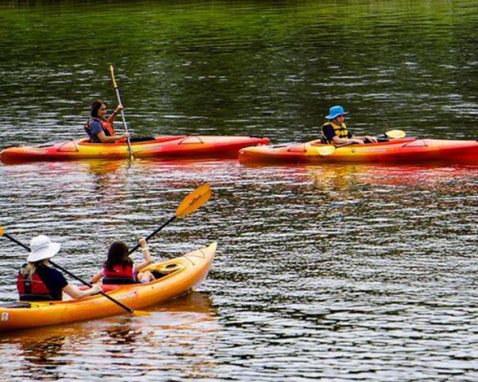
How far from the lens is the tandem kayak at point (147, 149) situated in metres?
26.7

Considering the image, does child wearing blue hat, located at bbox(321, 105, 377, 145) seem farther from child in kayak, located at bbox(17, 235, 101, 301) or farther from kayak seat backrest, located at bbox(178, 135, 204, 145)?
child in kayak, located at bbox(17, 235, 101, 301)

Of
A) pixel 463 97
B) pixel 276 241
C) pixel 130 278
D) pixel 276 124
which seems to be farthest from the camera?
pixel 463 97

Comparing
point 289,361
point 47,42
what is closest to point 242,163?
point 289,361

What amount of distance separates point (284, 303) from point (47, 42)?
37332mm

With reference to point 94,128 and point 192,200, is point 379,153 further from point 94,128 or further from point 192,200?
point 192,200

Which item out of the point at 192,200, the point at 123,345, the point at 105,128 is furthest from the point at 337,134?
the point at 123,345

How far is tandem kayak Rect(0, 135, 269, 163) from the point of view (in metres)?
26.7

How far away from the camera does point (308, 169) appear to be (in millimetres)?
25156

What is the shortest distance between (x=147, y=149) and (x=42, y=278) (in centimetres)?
1177

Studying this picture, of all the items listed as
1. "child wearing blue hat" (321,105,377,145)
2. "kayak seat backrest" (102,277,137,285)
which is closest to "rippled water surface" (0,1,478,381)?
"kayak seat backrest" (102,277,137,285)

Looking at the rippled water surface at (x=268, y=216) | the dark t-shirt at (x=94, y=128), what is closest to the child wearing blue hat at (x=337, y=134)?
the rippled water surface at (x=268, y=216)

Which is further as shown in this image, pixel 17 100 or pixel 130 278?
pixel 17 100

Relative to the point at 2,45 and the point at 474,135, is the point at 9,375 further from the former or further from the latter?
the point at 2,45

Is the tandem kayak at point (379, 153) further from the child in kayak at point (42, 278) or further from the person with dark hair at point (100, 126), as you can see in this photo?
the child in kayak at point (42, 278)
